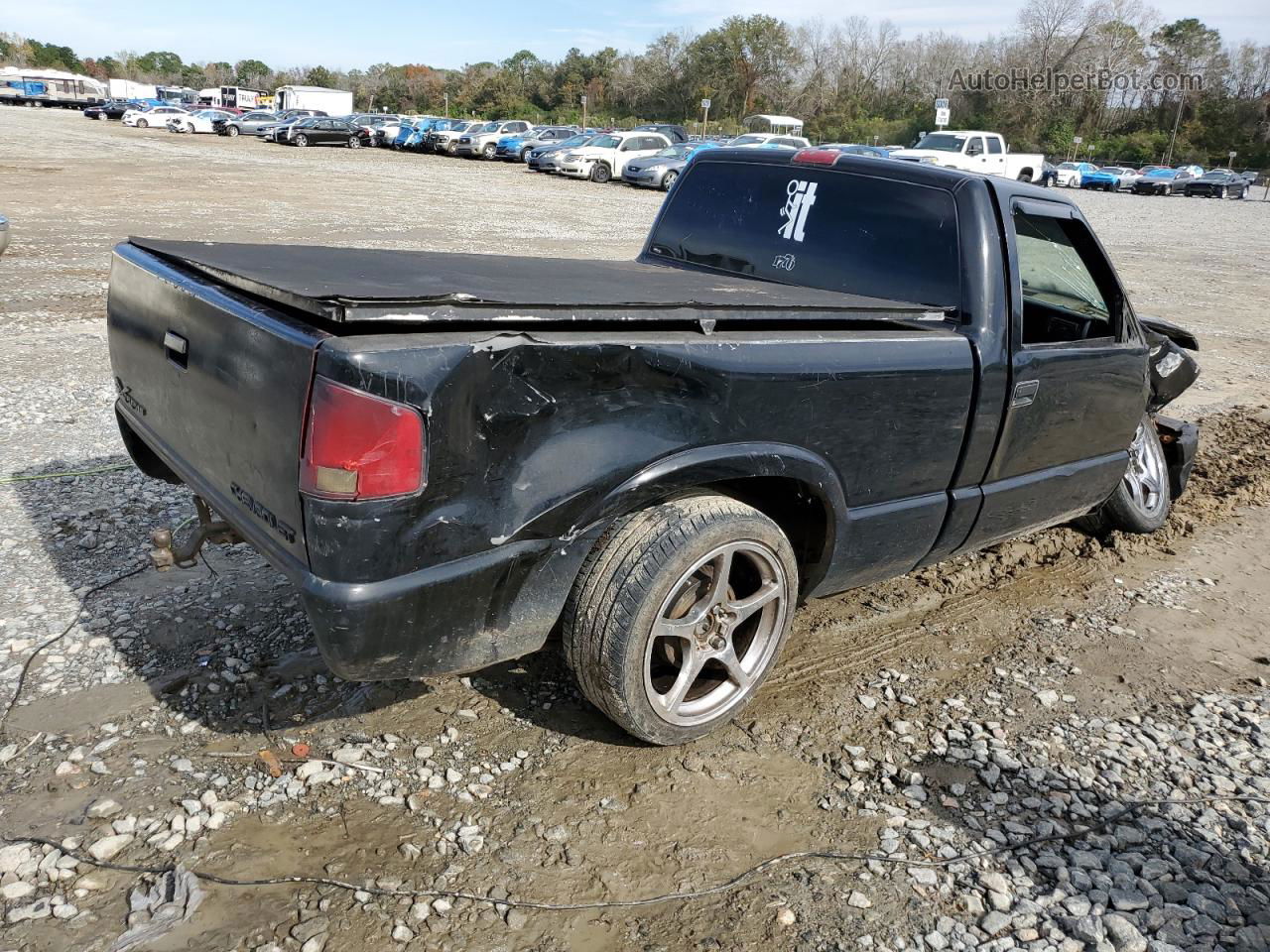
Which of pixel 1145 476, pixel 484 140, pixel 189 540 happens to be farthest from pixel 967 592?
pixel 484 140

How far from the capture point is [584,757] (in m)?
3.04

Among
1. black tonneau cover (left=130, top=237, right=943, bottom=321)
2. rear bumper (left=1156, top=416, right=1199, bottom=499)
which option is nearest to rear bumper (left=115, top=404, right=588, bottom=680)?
black tonneau cover (left=130, top=237, right=943, bottom=321)

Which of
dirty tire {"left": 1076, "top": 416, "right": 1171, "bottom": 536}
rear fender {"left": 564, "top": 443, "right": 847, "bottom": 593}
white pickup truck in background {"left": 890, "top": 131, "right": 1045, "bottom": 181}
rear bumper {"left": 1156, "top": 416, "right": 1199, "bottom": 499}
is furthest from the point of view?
white pickup truck in background {"left": 890, "top": 131, "right": 1045, "bottom": 181}

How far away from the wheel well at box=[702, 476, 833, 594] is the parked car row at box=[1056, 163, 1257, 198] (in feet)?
162

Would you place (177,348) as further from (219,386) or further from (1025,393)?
(1025,393)

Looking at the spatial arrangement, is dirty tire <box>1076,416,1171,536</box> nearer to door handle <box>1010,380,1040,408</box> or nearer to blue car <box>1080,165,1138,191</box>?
door handle <box>1010,380,1040,408</box>

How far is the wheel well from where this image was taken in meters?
3.16

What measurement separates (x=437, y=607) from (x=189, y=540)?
106 cm

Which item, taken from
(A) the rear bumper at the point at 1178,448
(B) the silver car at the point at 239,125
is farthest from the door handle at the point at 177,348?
(B) the silver car at the point at 239,125

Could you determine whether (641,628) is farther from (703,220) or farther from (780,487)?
(703,220)

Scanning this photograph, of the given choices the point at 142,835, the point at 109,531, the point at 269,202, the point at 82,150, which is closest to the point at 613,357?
the point at 142,835

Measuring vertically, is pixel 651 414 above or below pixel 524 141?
below

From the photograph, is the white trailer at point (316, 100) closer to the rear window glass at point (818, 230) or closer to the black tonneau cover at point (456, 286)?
the rear window glass at point (818, 230)

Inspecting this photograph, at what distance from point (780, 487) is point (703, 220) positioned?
1731 mm
